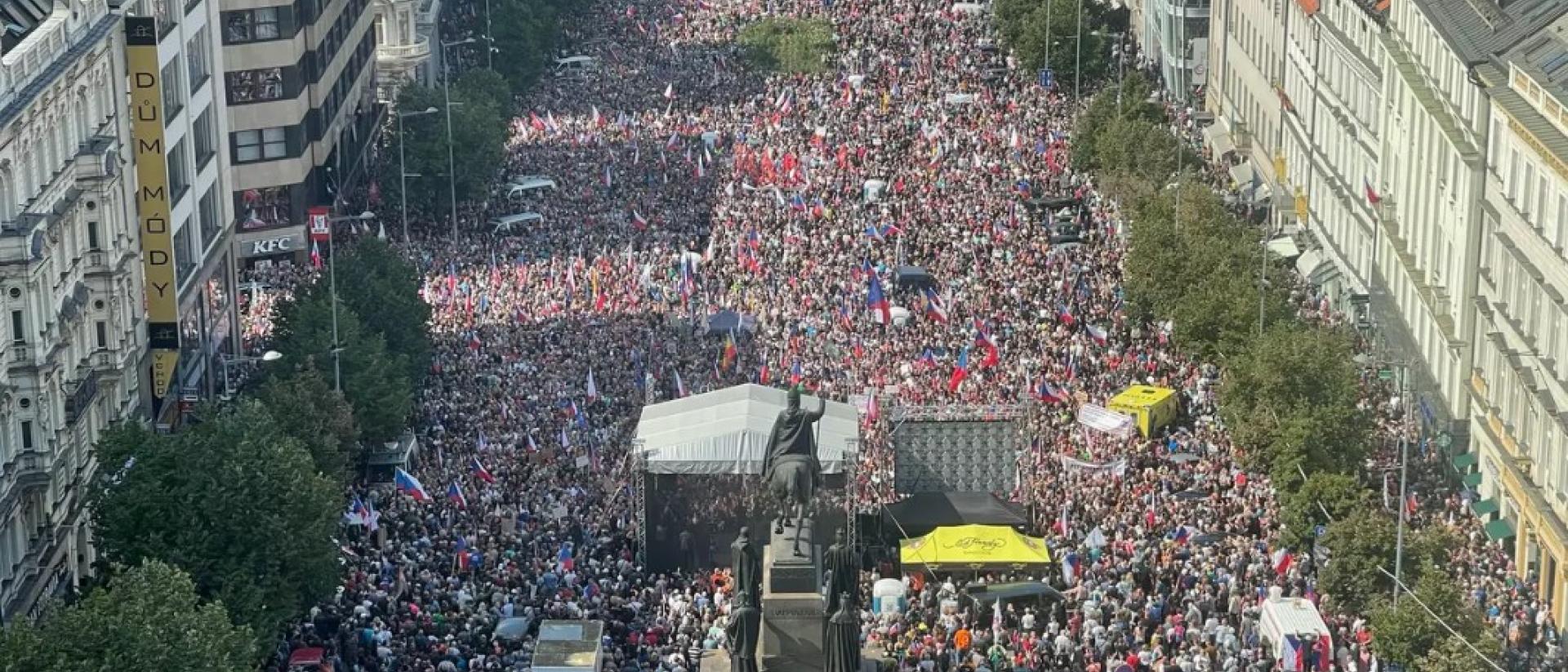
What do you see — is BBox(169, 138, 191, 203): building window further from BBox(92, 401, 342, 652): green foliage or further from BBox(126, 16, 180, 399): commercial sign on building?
BBox(92, 401, 342, 652): green foliage

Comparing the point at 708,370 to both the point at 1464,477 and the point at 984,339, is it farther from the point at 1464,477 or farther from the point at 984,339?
the point at 1464,477

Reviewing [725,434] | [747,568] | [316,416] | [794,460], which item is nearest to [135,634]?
[747,568]

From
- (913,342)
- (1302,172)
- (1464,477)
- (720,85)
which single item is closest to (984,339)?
(913,342)

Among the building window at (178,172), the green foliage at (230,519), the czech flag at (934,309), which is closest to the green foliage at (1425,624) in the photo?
the green foliage at (230,519)

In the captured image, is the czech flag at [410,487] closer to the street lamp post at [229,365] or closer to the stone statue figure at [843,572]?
the street lamp post at [229,365]

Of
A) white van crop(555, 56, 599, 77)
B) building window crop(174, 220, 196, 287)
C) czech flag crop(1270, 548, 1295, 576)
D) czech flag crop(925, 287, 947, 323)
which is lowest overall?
czech flag crop(1270, 548, 1295, 576)

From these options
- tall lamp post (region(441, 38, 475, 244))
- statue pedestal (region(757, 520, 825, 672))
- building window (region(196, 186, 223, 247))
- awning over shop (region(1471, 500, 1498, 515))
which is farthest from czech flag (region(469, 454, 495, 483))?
tall lamp post (region(441, 38, 475, 244))
